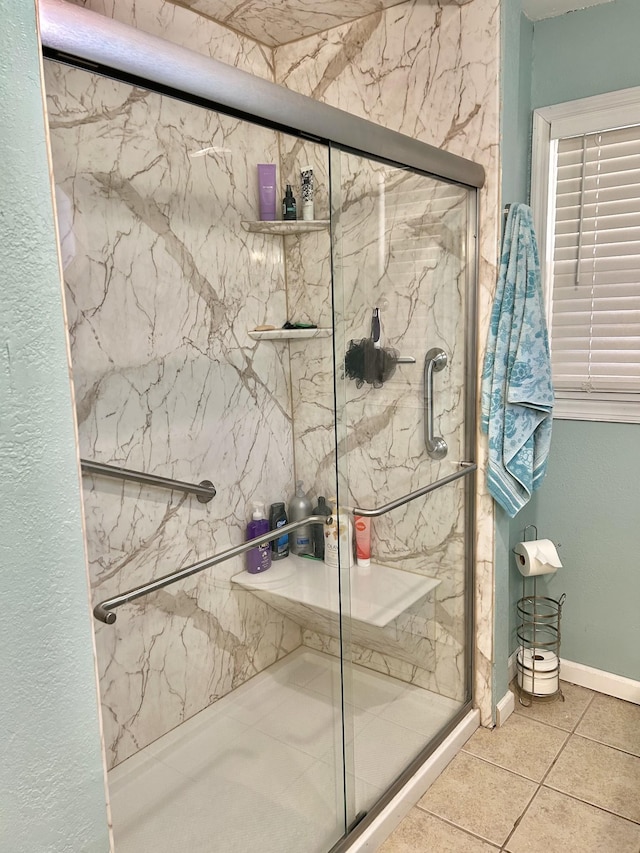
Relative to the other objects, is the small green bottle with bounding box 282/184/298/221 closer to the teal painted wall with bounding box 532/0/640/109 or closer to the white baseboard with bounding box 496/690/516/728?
the teal painted wall with bounding box 532/0/640/109

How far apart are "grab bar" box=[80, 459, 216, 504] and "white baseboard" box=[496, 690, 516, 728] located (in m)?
1.25

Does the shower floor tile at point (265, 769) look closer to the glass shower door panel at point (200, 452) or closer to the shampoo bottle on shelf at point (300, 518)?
the glass shower door panel at point (200, 452)

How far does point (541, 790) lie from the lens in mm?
1869

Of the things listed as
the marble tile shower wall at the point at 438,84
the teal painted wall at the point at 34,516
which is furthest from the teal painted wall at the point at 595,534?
the teal painted wall at the point at 34,516

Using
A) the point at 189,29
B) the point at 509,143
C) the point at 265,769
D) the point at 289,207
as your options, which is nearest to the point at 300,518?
the point at 265,769

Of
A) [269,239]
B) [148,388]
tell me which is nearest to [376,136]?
[269,239]

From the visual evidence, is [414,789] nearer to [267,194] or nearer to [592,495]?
[592,495]

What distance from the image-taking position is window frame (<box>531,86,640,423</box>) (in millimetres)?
2043

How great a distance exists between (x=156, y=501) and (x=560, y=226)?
165 centimetres

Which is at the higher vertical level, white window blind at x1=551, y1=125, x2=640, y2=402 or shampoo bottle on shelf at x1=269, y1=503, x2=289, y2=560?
white window blind at x1=551, y1=125, x2=640, y2=402

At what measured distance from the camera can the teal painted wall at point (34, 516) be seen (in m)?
0.74

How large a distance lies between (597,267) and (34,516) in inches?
78.6

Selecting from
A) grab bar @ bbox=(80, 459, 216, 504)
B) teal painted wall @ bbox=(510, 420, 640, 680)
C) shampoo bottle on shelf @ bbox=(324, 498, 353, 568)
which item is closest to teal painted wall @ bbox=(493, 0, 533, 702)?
teal painted wall @ bbox=(510, 420, 640, 680)

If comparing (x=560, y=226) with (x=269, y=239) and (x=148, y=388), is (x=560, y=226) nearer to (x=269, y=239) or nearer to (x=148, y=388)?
(x=269, y=239)
